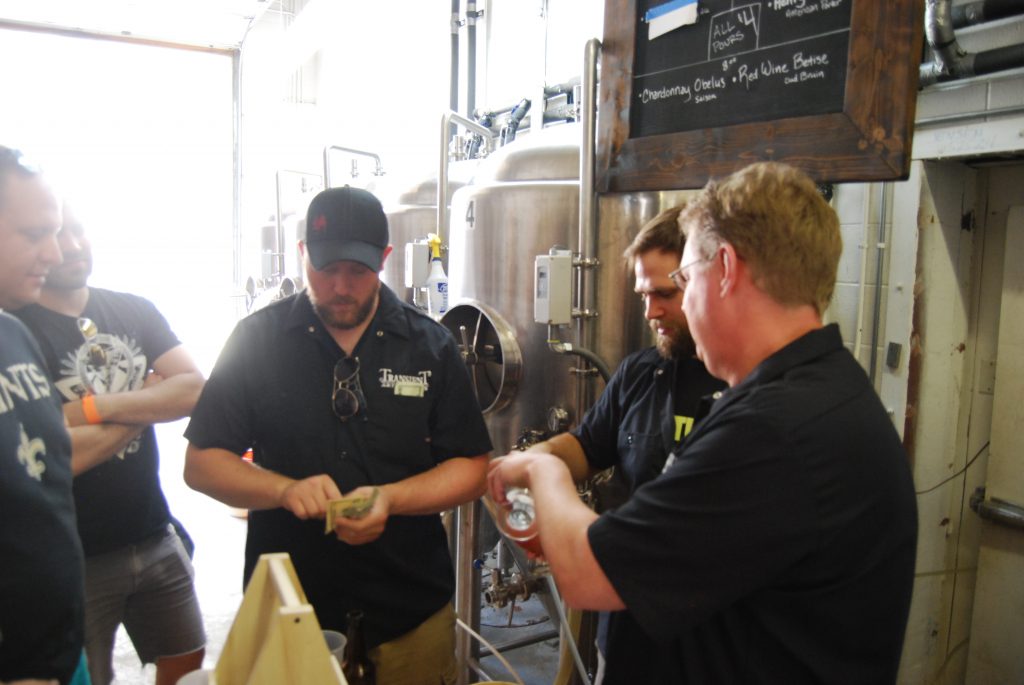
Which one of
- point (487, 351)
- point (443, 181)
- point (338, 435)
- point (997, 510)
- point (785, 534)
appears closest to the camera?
point (785, 534)

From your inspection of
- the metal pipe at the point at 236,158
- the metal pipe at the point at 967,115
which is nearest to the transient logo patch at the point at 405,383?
the metal pipe at the point at 967,115

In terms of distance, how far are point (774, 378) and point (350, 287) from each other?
98 centimetres

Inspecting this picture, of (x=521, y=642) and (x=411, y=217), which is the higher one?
(x=411, y=217)

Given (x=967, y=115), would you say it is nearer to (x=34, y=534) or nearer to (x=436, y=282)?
(x=436, y=282)

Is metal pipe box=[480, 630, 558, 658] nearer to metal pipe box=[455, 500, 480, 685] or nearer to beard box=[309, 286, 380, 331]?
metal pipe box=[455, 500, 480, 685]

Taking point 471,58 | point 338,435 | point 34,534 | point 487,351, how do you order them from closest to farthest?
point 34,534 < point 338,435 < point 487,351 < point 471,58

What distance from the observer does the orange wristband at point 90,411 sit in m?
1.79

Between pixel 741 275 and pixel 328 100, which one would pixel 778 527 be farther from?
pixel 328 100

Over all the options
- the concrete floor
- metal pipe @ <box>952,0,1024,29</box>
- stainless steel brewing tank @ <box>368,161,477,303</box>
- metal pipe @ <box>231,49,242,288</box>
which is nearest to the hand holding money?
the concrete floor

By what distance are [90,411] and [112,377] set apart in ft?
0.55

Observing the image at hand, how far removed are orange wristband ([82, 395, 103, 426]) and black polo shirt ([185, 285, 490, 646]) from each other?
0.37 meters

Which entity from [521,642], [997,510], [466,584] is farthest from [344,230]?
[521,642]

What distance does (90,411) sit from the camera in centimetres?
179

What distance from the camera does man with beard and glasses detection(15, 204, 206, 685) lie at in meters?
1.83
